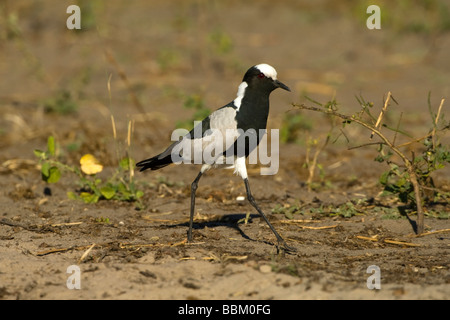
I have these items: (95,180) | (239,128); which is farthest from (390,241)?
(95,180)

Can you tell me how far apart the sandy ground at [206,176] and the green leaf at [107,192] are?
0.11 meters

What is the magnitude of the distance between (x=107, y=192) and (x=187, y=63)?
6330 millimetres

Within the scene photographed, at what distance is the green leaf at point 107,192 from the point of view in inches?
236

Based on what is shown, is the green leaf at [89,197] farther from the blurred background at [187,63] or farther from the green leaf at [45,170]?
the blurred background at [187,63]

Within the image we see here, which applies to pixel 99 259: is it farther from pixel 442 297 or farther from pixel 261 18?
pixel 261 18

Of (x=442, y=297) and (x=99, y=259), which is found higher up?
(x=99, y=259)

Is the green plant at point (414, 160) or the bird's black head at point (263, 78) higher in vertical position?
the bird's black head at point (263, 78)

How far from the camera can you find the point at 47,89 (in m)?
10.5

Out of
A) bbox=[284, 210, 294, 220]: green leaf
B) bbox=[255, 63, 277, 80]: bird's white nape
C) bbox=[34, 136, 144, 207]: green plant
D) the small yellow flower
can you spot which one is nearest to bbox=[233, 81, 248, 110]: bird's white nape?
bbox=[255, 63, 277, 80]: bird's white nape

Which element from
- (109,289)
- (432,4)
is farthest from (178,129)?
(432,4)

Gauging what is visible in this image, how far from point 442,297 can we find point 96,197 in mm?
3285

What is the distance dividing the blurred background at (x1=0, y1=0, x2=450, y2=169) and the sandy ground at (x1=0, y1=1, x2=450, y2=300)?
0.04 meters

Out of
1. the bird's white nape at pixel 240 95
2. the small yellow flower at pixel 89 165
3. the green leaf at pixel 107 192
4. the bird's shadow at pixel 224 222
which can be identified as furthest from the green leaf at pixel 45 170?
the bird's white nape at pixel 240 95

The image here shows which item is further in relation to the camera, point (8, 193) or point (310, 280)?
point (8, 193)
